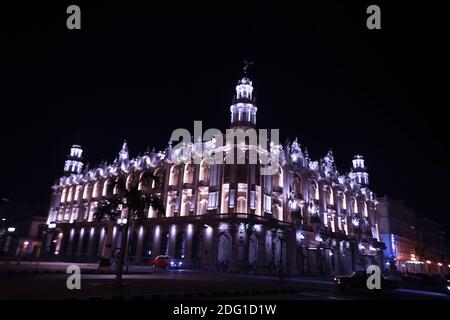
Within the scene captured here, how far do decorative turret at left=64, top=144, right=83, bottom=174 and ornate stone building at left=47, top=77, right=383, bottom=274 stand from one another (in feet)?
41.4

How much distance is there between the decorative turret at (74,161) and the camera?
90.3 meters

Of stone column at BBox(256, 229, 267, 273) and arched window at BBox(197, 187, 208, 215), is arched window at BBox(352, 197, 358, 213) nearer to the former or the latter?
stone column at BBox(256, 229, 267, 273)

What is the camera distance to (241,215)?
4803 cm

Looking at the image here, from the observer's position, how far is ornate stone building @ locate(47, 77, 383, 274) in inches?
1945

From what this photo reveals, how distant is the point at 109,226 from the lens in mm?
67062

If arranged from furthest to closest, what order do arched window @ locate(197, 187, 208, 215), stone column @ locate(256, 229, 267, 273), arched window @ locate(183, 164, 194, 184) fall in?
arched window @ locate(183, 164, 194, 184) → arched window @ locate(197, 187, 208, 215) → stone column @ locate(256, 229, 267, 273)

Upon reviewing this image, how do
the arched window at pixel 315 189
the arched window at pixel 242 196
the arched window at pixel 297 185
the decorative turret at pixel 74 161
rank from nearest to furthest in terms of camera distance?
1. the arched window at pixel 242 196
2. the arched window at pixel 297 185
3. the arched window at pixel 315 189
4. the decorative turret at pixel 74 161

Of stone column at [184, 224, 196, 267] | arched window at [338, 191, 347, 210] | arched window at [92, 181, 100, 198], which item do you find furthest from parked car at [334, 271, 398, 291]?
arched window at [92, 181, 100, 198]

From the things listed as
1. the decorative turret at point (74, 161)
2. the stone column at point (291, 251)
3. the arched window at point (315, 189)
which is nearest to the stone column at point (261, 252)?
the stone column at point (291, 251)

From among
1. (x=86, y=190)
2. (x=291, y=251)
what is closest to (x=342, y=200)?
(x=291, y=251)

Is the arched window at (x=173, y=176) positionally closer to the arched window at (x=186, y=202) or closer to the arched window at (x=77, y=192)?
the arched window at (x=186, y=202)

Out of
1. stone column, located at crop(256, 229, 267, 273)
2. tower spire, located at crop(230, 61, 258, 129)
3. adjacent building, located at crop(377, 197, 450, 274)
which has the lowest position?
stone column, located at crop(256, 229, 267, 273)

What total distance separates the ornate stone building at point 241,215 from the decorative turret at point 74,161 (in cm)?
1261
